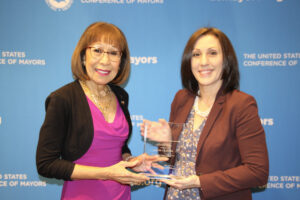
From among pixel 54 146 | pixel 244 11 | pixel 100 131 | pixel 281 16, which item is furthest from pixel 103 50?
pixel 281 16

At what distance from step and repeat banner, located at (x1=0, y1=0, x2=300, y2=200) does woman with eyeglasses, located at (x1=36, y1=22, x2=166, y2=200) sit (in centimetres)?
87

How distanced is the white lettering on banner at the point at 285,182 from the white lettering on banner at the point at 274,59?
3.91 ft

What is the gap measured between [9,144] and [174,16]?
7.25 feet

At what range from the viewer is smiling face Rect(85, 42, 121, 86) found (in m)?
1.37

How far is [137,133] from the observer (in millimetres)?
2393

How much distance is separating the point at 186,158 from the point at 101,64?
0.79m

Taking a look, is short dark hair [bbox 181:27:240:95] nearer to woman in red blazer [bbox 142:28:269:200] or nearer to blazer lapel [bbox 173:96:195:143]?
woman in red blazer [bbox 142:28:269:200]

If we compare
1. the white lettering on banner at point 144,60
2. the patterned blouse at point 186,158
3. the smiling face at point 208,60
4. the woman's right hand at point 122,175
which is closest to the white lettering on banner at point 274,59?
the white lettering on banner at point 144,60

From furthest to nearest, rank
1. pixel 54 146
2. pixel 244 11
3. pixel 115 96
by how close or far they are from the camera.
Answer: pixel 244 11 → pixel 115 96 → pixel 54 146

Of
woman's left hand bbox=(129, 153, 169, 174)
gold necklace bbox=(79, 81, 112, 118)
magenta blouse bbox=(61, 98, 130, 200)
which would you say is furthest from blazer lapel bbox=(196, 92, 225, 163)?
gold necklace bbox=(79, 81, 112, 118)

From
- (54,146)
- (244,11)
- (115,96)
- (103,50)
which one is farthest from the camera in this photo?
(244,11)

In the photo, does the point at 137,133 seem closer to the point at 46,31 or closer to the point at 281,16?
the point at 46,31

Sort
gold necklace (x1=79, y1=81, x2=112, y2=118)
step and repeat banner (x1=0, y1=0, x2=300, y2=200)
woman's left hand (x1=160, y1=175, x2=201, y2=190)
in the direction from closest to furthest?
1. woman's left hand (x1=160, y1=175, x2=201, y2=190)
2. gold necklace (x1=79, y1=81, x2=112, y2=118)
3. step and repeat banner (x1=0, y1=0, x2=300, y2=200)

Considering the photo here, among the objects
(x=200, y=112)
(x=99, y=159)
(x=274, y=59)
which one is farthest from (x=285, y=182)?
(x=99, y=159)
